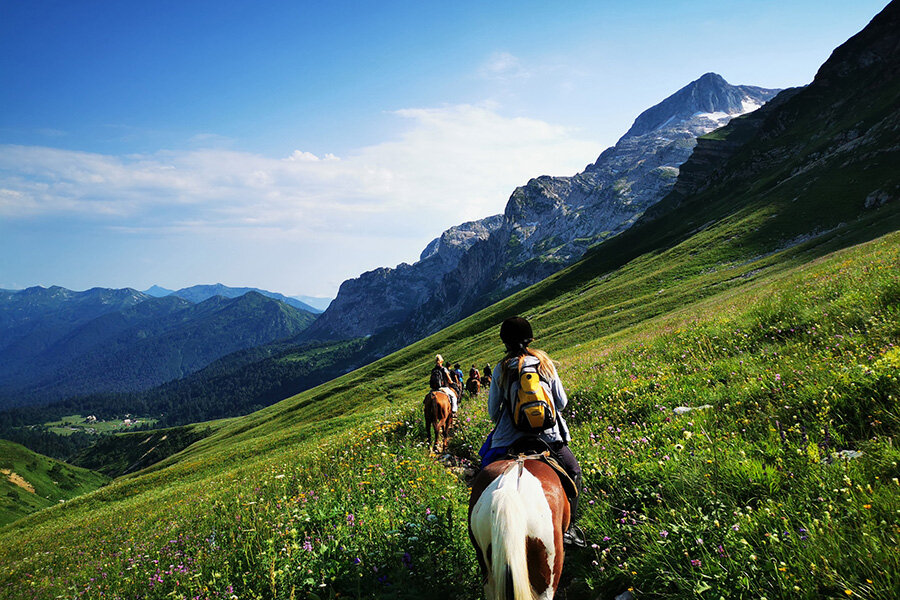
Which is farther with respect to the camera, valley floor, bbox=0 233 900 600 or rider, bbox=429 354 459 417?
rider, bbox=429 354 459 417

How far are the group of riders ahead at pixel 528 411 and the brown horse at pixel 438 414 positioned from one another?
8449 millimetres

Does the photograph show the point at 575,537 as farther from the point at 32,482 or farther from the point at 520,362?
the point at 32,482

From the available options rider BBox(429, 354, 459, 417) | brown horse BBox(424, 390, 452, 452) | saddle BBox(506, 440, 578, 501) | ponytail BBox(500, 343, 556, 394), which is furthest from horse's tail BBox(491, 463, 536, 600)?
rider BBox(429, 354, 459, 417)

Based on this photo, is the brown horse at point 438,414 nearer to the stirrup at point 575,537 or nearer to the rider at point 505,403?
the rider at point 505,403

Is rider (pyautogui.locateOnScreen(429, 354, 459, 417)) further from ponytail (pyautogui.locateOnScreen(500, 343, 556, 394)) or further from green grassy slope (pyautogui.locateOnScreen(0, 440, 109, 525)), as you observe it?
green grassy slope (pyautogui.locateOnScreen(0, 440, 109, 525))

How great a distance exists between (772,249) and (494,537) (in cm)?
8402

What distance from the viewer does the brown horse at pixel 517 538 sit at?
3.95m

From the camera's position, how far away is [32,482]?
137 m

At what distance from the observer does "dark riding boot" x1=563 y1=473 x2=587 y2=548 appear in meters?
5.59

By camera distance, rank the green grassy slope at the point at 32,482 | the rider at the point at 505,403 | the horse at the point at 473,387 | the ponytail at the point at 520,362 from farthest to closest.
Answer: the green grassy slope at the point at 32,482 < the horse at the point at 473,387 < the ponytail at the point at 520,362 < the rider at the point at 505,403

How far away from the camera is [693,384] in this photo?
9398 mm

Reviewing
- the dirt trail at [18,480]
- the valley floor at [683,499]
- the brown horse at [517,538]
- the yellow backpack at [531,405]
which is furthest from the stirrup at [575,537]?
the dirt trail at [18,480]

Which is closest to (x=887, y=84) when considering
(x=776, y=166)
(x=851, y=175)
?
(x=776, y=166)

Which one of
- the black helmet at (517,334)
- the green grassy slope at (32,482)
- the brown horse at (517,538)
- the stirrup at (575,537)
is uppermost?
the black helmet at (517,334)
